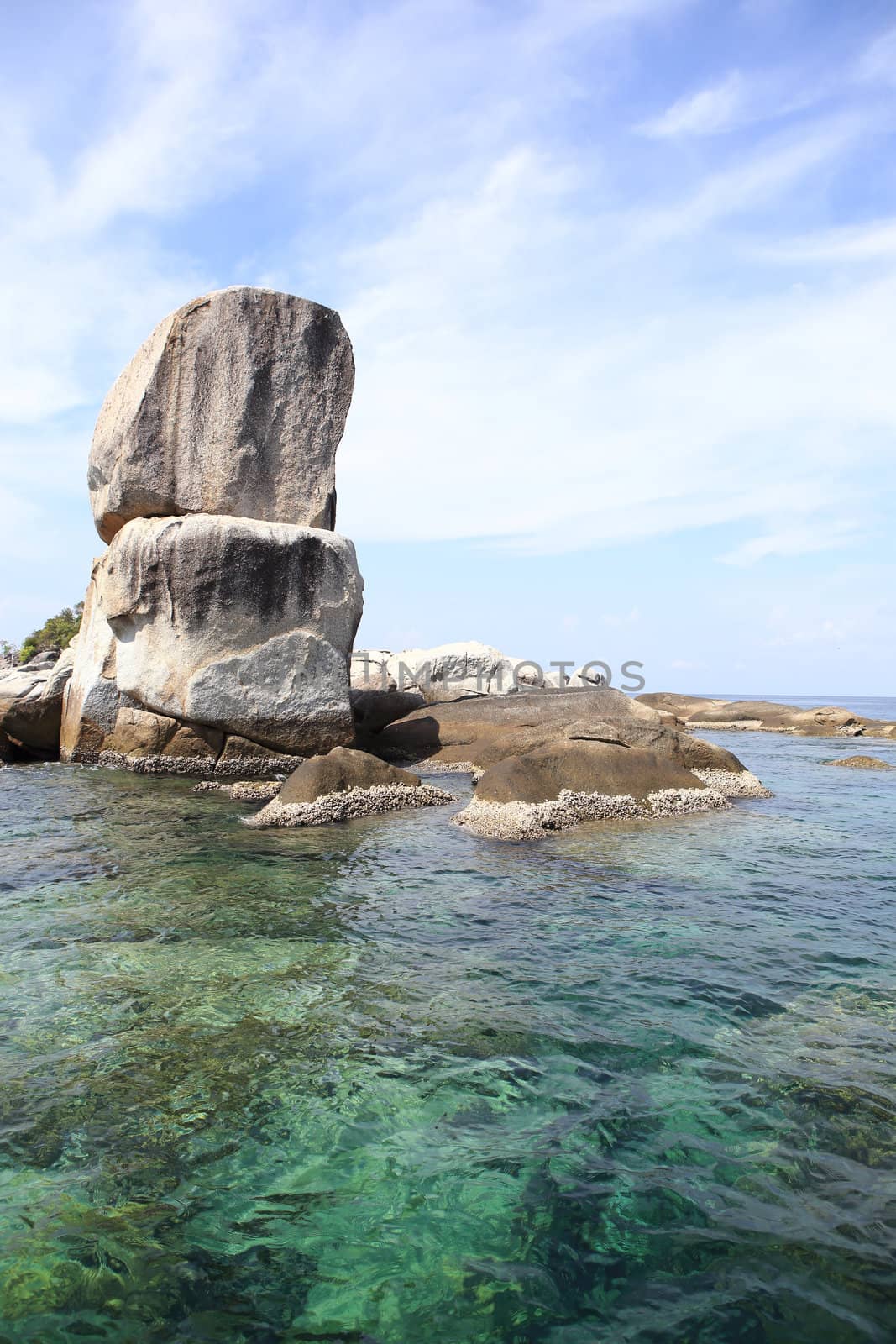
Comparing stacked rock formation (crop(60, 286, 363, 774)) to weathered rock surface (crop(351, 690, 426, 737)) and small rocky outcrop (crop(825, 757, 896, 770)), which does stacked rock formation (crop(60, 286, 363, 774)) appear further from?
small rocky outcrop (crop(825, 757, 896, 770))

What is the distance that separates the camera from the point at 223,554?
16688mm

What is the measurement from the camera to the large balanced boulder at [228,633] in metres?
16.8

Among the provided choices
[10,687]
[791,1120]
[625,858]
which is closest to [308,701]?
[10,687]

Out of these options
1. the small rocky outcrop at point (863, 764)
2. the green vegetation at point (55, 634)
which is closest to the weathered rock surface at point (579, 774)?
the small rocky outcrop at point (863, 764)

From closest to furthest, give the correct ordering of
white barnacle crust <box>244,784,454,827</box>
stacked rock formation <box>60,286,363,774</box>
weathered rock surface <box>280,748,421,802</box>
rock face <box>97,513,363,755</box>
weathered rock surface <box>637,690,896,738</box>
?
white barnacle crust <box>244,784,454,827</box> → weathered rock surface <box>280,748,421,802</box> → rock face <box>97,513,363,755</box> → stacked rock formation <box>60,286,363,774</box> → weathered rock surface <box>637,690,896,738</box>

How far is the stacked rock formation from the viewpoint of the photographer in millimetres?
16859

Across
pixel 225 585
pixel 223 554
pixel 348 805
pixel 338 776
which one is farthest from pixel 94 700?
pixel 348 805

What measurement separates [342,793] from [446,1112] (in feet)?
28.1

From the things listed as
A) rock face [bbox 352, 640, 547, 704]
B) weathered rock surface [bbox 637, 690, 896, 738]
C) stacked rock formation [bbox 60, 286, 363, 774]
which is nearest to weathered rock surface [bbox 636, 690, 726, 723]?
weathered rock surface [bbox 637, 690, 896, 738]

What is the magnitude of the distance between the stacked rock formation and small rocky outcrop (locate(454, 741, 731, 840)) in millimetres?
6589

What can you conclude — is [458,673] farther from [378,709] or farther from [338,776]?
[338,776]

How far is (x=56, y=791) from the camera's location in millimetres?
14305

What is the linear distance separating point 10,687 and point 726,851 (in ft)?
55.0

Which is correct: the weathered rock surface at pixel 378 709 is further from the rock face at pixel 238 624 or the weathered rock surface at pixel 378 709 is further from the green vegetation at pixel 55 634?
the green vegetation at pixel 55 634
